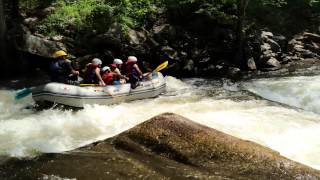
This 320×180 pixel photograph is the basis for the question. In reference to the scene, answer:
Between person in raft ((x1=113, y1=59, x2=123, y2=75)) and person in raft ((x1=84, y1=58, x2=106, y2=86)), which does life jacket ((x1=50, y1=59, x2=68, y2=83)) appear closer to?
person in raft ((x1=84, y1=58, x2=106, y2=86))

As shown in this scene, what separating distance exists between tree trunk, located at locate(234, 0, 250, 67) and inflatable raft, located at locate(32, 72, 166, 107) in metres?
5.54

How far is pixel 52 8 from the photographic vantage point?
1823 centimetres

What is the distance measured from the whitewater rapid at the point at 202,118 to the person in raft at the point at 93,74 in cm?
85

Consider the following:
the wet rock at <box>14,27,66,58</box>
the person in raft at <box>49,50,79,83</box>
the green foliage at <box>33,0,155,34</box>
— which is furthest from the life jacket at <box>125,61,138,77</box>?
the green foliage at <box>33,0,155,34</box>

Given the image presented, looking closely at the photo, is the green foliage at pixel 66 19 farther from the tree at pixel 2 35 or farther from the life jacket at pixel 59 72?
the life jacket at pixel 59 72

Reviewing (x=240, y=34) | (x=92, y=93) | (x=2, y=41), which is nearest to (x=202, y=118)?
(x=92, y=93)

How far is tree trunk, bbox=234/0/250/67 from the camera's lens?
59.3 ft

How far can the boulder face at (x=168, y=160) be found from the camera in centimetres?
571

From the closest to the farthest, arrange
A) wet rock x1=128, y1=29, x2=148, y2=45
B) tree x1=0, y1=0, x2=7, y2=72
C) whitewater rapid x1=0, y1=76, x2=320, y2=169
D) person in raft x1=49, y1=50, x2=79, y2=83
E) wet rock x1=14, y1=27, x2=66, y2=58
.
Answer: whitewater rapid x1=0, y1=76, x2=320, y2=169 < person in raft x1=49, y1=50, x2=79, y2=83 < tree x1=0, y1=0, x2=7, y2=72 < wet rock x1=14, y1=27, x2=66, y2=58 < wet rock x1=128, y1=29, x2=148, y2=45

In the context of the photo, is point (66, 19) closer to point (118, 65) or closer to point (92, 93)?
point (118, 65)

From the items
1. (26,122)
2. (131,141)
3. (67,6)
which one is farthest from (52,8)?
Answer: (131,141)

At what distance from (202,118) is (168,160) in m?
4.29

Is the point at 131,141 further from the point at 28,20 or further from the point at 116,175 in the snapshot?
the point at 28,20

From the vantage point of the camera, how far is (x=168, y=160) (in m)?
6.27
